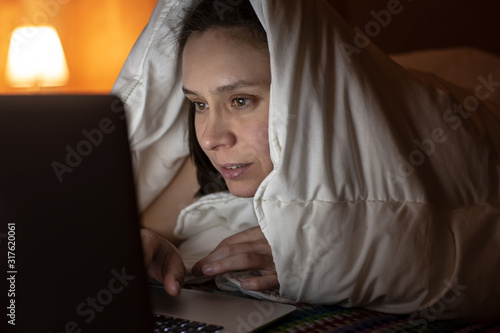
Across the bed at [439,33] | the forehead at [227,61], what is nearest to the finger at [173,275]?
the forehead at [227,61]

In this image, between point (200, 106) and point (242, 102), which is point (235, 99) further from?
point (200, 106)

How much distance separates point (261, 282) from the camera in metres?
0.94

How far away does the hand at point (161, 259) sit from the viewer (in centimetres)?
95

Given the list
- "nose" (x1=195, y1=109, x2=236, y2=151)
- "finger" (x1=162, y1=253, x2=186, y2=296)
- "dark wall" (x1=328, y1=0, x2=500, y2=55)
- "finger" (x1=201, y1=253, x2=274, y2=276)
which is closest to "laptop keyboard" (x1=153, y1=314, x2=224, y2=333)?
"finger" (x1=162, y1=253, x2=186, y2=296)

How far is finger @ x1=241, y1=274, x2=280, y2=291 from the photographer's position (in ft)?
3.08

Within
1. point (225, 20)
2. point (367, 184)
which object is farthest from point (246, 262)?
point (225, 20)

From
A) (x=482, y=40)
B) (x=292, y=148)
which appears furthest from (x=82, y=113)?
(x=482, y=40)

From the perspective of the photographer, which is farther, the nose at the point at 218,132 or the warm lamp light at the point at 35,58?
the warm lamp light at the point at 35,58

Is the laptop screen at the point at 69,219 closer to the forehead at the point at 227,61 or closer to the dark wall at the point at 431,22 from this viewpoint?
the forehead at the point at 227,61

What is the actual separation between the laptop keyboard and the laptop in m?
0.23

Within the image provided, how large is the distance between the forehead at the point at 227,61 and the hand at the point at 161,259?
31 centimetres

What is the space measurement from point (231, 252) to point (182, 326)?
0.31 meters

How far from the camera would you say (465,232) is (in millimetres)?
917

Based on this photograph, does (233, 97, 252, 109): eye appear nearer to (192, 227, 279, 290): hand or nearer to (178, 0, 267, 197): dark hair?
(178, 0, 267, 197): dark hair
